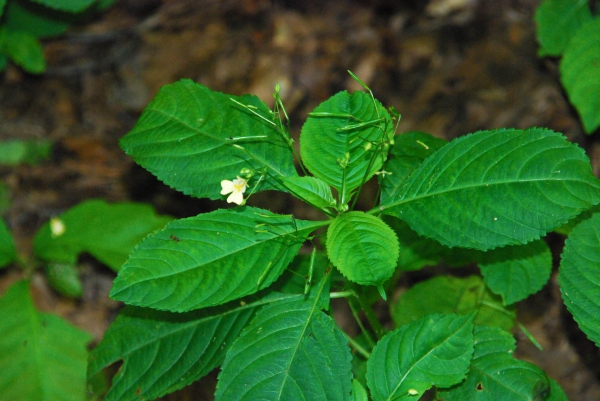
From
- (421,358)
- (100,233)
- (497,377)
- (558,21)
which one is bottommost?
(100,233)

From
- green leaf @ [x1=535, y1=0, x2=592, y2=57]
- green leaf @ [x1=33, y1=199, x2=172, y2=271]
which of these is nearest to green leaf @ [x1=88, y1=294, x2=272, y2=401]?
green leaf @ [x1=33, y1=199, x2=172, y2=271]

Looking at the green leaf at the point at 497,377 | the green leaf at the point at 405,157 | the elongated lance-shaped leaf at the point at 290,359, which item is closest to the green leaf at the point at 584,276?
the green leaf at the point at 497,377

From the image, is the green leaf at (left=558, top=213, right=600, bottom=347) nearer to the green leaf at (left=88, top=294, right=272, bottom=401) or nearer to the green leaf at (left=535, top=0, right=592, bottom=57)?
the green leaf at (left=88, top=294, right=272, bottom=401)

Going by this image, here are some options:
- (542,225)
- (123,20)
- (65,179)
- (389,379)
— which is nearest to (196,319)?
(389,379)

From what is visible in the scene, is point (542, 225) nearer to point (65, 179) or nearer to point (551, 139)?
point (551, 139)

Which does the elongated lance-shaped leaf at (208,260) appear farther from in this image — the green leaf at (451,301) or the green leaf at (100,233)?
the green leaf at (100,233)

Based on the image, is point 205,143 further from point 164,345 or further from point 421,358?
point 421,358

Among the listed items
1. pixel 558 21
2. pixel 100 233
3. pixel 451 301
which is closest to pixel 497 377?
pixel 451 301
